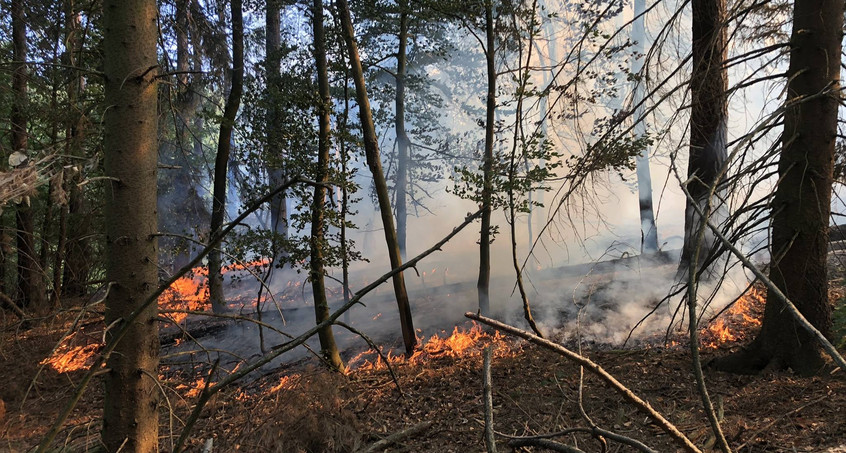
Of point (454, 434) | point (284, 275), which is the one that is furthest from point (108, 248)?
point (284, 275)

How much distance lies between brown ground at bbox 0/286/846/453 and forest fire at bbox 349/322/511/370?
238 millimetres

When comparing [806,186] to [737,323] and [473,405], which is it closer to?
[737,323]

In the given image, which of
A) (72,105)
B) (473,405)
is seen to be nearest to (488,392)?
(473,405)

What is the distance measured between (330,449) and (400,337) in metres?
4.82

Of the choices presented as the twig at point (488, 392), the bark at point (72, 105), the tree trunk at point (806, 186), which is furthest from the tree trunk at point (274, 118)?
the tree trunk at point (806, 186)

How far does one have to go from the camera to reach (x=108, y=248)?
245cm

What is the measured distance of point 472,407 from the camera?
5.33m

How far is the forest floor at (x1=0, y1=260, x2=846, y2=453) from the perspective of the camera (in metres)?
3.08

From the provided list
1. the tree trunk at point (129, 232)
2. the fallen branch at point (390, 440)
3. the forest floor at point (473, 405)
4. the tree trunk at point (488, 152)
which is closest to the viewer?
the fallen branch at point (390, 440)

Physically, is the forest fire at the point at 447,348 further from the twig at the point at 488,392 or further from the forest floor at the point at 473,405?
the twig at the point at 488,392

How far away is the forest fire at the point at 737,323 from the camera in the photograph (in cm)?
600

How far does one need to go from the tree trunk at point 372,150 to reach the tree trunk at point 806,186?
484 centimetres

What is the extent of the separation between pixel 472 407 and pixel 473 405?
0.07 meters

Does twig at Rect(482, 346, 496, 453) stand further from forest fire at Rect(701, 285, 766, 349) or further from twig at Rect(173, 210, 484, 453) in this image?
forest fire at Rect(701, 285, 766, 349)
